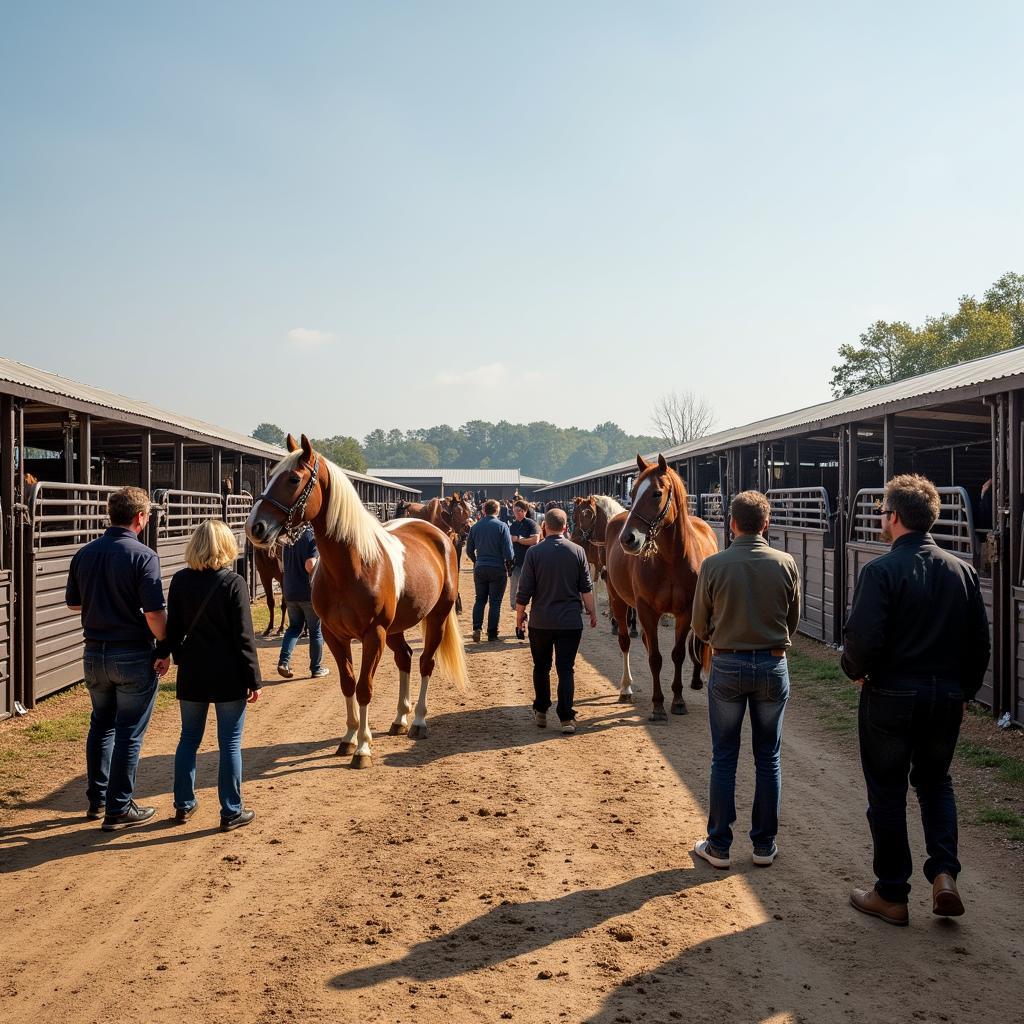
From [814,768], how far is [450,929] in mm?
3546

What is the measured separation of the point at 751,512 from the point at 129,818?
4154mm

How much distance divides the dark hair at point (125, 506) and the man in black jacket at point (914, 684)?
13.3 feet

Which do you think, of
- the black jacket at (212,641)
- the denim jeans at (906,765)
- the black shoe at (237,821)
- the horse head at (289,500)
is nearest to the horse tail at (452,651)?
the horse head at (289,500)

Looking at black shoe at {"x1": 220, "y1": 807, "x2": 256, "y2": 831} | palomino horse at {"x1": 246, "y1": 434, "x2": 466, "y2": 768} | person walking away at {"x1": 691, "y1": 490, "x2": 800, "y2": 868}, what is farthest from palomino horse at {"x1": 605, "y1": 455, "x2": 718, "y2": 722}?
black shoe at {"x1": 220, "y1": 807, "x2": 256, "y2": 831}

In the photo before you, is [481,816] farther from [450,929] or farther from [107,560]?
[107,560]

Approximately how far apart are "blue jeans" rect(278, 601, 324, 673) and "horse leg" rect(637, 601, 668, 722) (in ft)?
12.9

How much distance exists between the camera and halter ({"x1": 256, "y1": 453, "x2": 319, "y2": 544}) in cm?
575

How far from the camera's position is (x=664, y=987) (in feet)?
10.5

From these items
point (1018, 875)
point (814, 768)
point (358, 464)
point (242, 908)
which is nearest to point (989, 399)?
point (814, 768)

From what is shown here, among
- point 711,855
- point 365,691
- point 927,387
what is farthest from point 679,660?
point 927,387

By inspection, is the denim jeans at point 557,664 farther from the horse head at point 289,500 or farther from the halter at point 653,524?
the horse head at point 289,500

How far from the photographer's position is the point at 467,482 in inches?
3051

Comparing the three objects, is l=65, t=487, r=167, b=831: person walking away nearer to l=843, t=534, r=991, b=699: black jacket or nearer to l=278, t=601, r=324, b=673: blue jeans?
l=843, t=534, r=991, b=699: black jacket

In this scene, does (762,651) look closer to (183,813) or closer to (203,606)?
(203,606)
